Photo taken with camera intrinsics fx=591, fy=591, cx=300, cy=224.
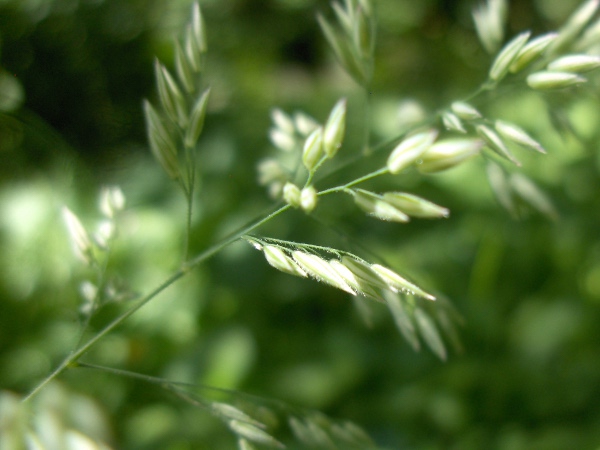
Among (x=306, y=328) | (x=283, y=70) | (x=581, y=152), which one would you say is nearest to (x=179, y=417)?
(x=306, y=328)

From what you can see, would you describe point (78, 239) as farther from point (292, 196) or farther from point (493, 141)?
point (493, 141)

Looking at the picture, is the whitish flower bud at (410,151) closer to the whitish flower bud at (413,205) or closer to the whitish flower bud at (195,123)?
the whitish flower bud at (413,205)

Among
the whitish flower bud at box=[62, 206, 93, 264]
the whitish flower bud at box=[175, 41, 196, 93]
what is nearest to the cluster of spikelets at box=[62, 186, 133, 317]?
the whitish flower bud at box=[62, 206, 93, 264]

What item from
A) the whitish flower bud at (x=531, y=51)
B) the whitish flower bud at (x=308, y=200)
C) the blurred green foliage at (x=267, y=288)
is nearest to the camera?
the whitish flower bud at (x=308, y=200)

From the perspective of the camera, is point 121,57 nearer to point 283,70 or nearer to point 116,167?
point 116,167

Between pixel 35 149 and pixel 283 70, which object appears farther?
pixel 283 70

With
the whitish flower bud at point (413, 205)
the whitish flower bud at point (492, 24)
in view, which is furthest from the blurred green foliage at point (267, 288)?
the whitish flower bud at point (413, 205)
